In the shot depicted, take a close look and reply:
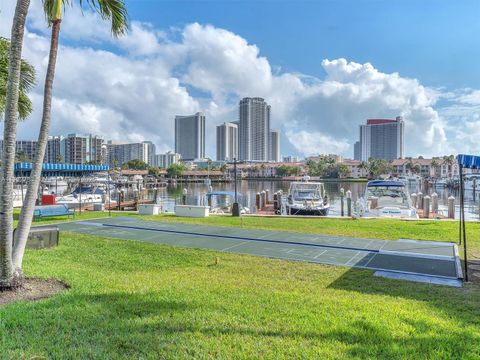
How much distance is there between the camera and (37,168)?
6152mm

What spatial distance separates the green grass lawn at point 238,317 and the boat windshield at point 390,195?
17646 mm

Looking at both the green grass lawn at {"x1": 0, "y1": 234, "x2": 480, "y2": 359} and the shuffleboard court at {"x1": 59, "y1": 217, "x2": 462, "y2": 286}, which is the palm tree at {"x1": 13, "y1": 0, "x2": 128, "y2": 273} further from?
the shuffleboard court at {"x1": 59, "y1": 217, "x2": 462, "y2": 286}

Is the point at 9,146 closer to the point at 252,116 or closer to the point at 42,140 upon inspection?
the point at 42,140

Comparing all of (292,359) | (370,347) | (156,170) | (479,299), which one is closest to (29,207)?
(292,359)

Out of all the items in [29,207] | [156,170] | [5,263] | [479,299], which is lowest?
[479,299]

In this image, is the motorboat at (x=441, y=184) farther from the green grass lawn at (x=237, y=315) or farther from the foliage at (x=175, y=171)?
the green grass lawn at (x=237, y=315)

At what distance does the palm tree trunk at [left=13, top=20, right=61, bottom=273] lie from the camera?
6013mm

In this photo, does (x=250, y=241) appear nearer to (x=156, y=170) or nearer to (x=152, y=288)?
→ (x=152, y=288)

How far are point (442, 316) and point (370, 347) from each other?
6.31ft

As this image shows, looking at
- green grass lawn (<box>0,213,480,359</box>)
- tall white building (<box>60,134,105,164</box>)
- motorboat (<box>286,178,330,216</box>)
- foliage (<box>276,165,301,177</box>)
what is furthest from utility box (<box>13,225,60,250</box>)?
tall white building (<box>60,134,105,164</box>)

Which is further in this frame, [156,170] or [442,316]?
[156,170]

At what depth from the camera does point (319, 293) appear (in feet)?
20.5

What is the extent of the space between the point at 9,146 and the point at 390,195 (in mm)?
24988

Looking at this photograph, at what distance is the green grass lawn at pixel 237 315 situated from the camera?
147 inches
